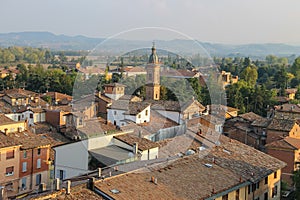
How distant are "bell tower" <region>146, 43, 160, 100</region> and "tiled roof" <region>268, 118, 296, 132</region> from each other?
6.13m

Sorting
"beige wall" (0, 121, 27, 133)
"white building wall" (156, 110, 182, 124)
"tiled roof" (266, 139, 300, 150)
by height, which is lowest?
"tiled roof" (266, 139, 300, 150)

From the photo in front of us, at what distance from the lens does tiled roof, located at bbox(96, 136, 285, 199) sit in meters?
6.61

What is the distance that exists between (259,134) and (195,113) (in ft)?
17.4

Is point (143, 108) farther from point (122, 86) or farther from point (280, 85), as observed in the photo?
point (280, 85)

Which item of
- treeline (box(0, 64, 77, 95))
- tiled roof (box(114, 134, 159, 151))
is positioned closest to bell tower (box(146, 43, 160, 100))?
tiled roof (box(114, 134, 159, 151))

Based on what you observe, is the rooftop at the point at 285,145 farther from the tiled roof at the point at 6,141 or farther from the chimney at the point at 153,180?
the tiled roof at the point at 6,141

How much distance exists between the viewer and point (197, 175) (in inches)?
301

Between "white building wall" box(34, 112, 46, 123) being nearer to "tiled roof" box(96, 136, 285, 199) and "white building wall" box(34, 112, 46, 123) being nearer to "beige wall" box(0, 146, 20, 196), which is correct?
"beige wall" box(0, 146, 20, 196)

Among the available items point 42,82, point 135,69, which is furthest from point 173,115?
point 42,82

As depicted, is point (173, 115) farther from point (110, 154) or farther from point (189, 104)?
point (110, 154)

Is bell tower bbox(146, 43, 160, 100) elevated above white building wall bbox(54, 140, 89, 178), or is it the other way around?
bell tower bbox(146, 43, 160, 100)

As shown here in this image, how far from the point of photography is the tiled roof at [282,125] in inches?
669

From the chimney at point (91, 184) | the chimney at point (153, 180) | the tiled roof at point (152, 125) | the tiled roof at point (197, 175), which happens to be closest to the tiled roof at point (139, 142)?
the tiled roof at point (152, 125)

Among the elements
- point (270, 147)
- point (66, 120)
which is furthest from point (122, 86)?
point (270, 147)
